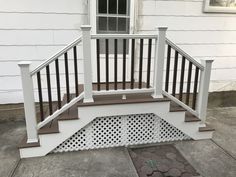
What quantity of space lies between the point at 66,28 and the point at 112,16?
730 mm

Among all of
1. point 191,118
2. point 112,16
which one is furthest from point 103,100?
point 112,16

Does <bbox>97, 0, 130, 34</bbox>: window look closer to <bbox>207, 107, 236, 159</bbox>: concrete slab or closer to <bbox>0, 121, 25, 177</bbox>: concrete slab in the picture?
<bbox>0, 121, 25, 177</bbox>: concrete slab

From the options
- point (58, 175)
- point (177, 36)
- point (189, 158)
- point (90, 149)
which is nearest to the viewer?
point (58, 175)

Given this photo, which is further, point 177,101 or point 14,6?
point 14,6

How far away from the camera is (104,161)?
254 centimetres

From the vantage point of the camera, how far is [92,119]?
2.68m

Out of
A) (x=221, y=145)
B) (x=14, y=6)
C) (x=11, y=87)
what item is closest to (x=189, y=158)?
(x=221, y=145)

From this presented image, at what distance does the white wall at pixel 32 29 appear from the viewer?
3.17 metres

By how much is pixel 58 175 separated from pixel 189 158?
4.90 ft

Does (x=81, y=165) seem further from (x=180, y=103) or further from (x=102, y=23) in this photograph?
(x=102, y=23)

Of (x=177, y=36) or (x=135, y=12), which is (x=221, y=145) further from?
(x=135, y=12)

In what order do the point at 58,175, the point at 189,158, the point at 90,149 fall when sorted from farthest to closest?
the point at 90,149 → the point at 189,158 → the point at 58,175

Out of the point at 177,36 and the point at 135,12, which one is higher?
the point at 135,12

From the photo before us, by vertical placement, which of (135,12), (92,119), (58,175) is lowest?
(58,175)
